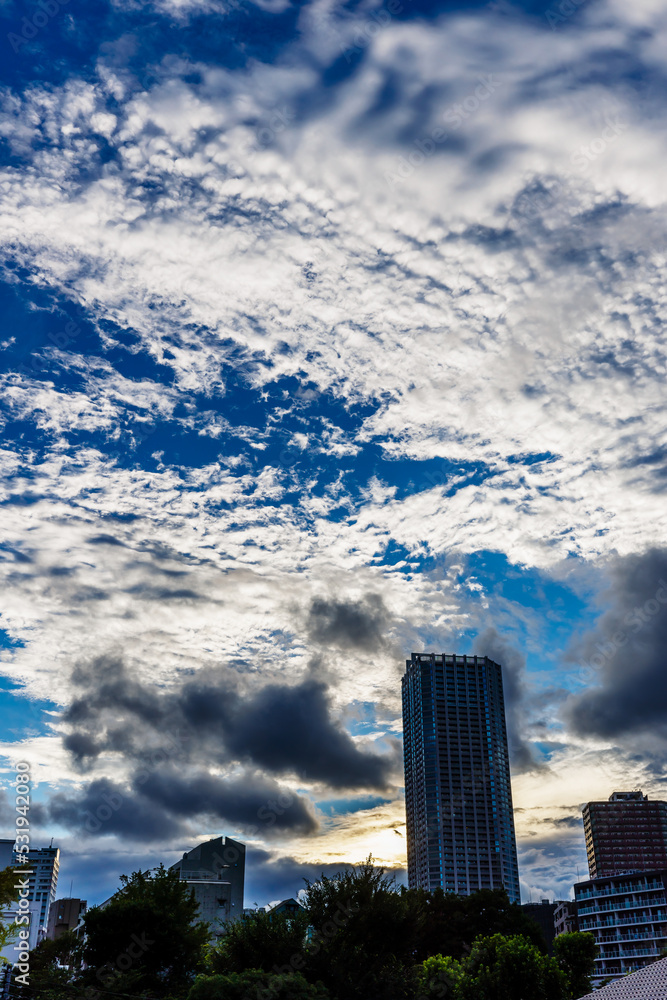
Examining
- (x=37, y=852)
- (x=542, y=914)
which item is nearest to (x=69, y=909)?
(x=37, y=852)

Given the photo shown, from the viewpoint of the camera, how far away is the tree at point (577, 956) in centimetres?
6066

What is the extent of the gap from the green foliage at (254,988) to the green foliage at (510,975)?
1566cm

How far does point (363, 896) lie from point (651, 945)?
282 feet

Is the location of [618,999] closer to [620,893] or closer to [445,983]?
[445,983]

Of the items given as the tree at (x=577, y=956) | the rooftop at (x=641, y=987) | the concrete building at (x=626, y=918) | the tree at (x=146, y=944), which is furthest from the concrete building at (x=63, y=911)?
the rooftop at (x=641, y=987)

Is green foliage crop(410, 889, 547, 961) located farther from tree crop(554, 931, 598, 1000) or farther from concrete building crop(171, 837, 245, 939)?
concrete building crop(171, 837, 245, 939)

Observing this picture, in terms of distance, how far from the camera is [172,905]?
41938mm

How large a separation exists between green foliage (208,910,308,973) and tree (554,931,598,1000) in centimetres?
3427

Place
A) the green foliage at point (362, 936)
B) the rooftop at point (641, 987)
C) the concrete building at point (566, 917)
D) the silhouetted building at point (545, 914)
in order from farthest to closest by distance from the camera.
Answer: the silhouetted building at point (545, 914)
the concrete building at point (566, 917)
the green foliage at point (362, 936)
the rooftop at point (641, 987)

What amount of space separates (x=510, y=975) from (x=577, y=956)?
25.7 meters

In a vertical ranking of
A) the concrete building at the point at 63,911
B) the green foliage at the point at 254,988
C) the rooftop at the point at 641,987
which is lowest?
the concrete building at the point at 63,911

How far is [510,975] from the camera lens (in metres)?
42.2

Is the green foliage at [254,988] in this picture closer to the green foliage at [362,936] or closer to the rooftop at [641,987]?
the green foliage at [362,936]

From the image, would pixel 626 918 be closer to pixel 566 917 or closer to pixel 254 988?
pixel 566 917
